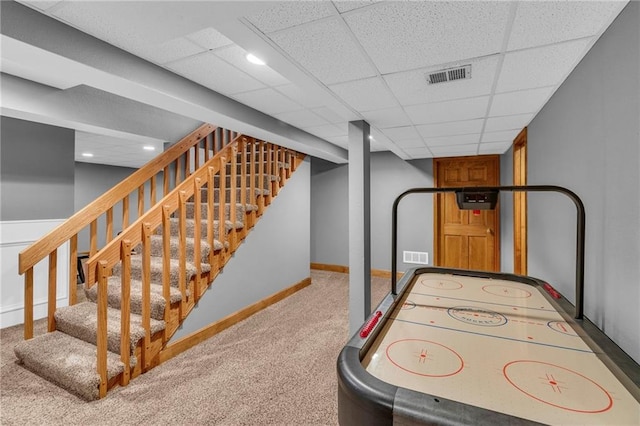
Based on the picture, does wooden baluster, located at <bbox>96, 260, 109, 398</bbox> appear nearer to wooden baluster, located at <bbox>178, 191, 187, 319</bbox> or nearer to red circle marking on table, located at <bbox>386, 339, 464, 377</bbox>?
wooden baluster, located at <bbox>178, 191, 187, 319</bbox>

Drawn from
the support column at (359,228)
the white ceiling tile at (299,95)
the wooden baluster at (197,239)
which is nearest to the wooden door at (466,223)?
the support column at (359,228)

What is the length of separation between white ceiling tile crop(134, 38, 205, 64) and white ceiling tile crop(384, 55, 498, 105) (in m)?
1.22

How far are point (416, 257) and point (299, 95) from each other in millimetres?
3921

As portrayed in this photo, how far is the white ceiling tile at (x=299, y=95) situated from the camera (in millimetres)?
2475

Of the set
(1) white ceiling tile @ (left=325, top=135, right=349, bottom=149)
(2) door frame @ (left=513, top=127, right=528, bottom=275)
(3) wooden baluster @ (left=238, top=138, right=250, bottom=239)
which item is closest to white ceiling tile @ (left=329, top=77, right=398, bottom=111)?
(3) wooden baluster @ (left=238, top=138, right=250, bottom=239)

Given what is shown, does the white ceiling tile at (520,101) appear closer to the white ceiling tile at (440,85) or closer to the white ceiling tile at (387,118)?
the white ceiling tile at (440,85)

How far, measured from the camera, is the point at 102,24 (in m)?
1.65

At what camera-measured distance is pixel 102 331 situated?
2.16 meters

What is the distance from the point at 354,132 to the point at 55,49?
2208 mm

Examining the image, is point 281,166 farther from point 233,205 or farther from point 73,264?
point 73,264

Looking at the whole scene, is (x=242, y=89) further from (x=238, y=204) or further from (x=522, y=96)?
(x=522, y=96)

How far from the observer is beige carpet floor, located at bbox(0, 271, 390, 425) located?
6.42 ft

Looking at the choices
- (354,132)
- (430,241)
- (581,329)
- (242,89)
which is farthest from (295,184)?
(581,329)

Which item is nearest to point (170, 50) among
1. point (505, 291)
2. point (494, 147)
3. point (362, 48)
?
point (362, 48)
